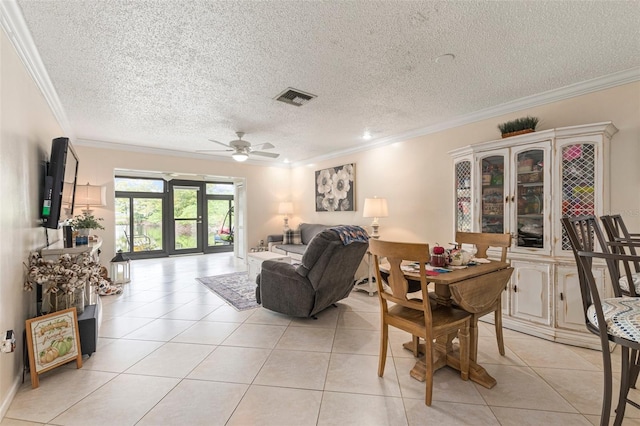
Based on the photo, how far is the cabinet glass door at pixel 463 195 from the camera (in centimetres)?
321

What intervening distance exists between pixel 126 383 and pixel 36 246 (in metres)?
1.42

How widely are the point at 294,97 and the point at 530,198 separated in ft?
8.42

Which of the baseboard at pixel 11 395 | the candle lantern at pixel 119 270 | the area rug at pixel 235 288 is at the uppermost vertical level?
the candle lantern at pixel 119 270

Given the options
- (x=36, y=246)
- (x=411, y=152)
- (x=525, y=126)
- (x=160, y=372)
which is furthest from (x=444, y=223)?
(x=36, y=246)

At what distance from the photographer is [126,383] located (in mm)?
1932

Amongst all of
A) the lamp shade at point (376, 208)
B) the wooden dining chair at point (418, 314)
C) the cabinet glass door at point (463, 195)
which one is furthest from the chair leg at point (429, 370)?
the lamp shade at point (376, 208)

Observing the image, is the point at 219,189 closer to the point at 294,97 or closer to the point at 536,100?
the point at 294,97

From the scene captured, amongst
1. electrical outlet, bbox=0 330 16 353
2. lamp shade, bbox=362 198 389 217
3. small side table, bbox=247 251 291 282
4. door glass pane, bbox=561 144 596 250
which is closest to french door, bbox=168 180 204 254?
small side table, bbox=247 251 291 282

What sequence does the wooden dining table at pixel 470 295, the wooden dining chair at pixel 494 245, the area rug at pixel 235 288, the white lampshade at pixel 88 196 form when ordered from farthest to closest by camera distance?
the white lampshade at pixel 88 196
the area rug at pixel 235 288
the wooden dining chair at pixel 494 245
the wooden dining table at pixel 470 295

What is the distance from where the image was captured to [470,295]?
184 centimetres

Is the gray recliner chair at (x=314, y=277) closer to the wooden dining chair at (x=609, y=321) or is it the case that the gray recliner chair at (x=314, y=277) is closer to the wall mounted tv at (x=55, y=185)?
the wooden dining chair at (x=609, y=321)

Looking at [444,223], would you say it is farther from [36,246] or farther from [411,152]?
[36,246]

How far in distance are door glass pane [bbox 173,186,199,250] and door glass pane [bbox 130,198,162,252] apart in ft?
1.34

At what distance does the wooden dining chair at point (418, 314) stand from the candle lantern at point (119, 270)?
4545mm
